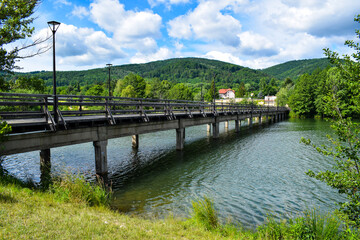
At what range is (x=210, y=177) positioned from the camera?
14750 mm

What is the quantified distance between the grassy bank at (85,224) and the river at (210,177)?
69.3 inches

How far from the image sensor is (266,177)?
1475 cm

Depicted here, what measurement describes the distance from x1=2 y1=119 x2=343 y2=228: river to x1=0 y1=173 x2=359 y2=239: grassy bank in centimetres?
176

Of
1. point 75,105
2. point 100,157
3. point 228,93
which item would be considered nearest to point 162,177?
point 100,157

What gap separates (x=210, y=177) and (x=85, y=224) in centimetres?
985

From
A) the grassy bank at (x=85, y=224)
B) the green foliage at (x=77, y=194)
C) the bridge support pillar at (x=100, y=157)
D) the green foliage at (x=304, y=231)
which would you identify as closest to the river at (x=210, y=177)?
the bridge support pillar at (x=100, y=157)

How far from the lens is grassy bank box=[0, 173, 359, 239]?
5.38 meters

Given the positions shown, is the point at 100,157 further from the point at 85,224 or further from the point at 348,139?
the point at 348,139

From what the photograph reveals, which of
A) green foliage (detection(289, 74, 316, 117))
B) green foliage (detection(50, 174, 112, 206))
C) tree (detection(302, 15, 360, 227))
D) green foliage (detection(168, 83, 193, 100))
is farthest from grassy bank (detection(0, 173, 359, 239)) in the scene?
green foliage (detection(168, 83, 193, 100))

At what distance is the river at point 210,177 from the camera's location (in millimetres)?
10375

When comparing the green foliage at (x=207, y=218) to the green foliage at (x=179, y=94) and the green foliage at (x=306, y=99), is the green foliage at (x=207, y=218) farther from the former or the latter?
the green foliage at (x=179, y=94)

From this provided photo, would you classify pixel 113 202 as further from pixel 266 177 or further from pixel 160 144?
pixel 160 144

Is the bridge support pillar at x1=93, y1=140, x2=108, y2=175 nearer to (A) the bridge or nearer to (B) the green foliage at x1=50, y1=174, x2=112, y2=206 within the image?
(A) the bridge

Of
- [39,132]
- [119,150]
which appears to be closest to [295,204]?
[39,132]
